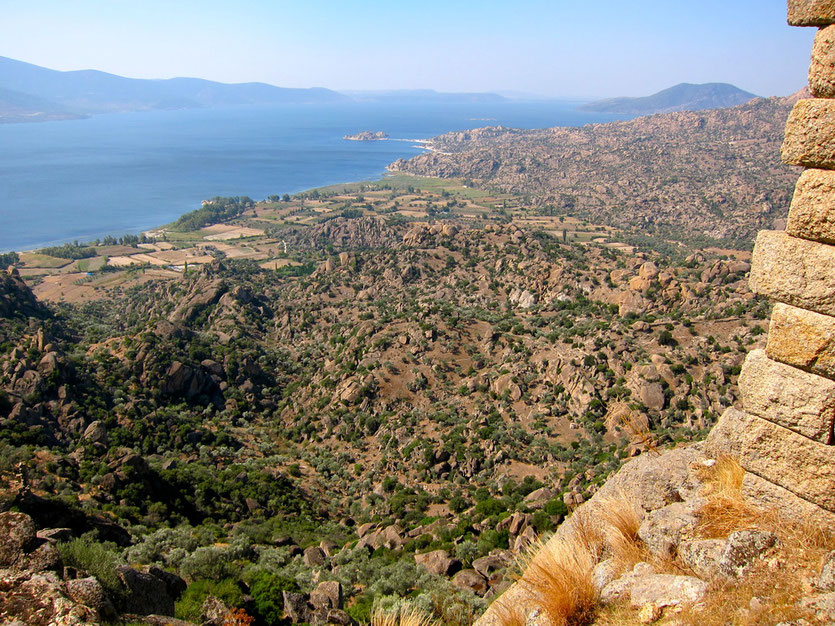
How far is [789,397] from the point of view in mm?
4855

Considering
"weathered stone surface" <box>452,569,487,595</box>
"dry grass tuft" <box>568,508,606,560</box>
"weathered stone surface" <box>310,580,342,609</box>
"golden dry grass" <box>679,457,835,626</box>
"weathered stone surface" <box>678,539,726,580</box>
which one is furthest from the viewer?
"weathered stone surface" <box>452,569,487,595</box>

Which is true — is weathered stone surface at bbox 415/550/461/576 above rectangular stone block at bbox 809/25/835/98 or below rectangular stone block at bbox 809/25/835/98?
below

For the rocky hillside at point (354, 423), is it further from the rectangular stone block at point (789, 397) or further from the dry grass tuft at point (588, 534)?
the rectangular stone block at point (789, 397)

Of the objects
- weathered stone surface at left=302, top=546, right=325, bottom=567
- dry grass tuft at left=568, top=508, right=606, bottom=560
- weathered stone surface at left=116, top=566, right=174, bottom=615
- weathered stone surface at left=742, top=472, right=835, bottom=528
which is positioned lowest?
weathered stone surface at left=302, top=546, right=325, bottom=567

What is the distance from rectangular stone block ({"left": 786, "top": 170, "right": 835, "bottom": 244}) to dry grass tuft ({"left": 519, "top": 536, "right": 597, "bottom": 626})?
13.0 ft

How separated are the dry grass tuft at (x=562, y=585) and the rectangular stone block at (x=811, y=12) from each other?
5719mm

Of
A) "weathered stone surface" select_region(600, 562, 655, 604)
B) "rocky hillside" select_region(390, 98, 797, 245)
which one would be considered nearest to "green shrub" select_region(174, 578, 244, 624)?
"weathered stone surface" select_region(600, 562, 655, 604)

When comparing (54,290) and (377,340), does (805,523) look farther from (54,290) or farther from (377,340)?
(54,290)

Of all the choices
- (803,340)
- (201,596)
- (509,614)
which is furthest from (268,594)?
(803,340)

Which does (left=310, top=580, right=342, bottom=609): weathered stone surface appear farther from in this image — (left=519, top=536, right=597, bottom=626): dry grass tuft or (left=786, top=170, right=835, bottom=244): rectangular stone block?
(left=786, top=170, right=835, bottom=244): rectangular stone block

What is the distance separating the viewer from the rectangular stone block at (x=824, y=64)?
4.58 metres

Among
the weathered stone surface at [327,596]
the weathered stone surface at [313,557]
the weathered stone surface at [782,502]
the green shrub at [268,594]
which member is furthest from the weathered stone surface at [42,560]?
the weathered stone surface at [313,557]

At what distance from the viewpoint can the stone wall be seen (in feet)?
15.1

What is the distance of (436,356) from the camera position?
118ft
